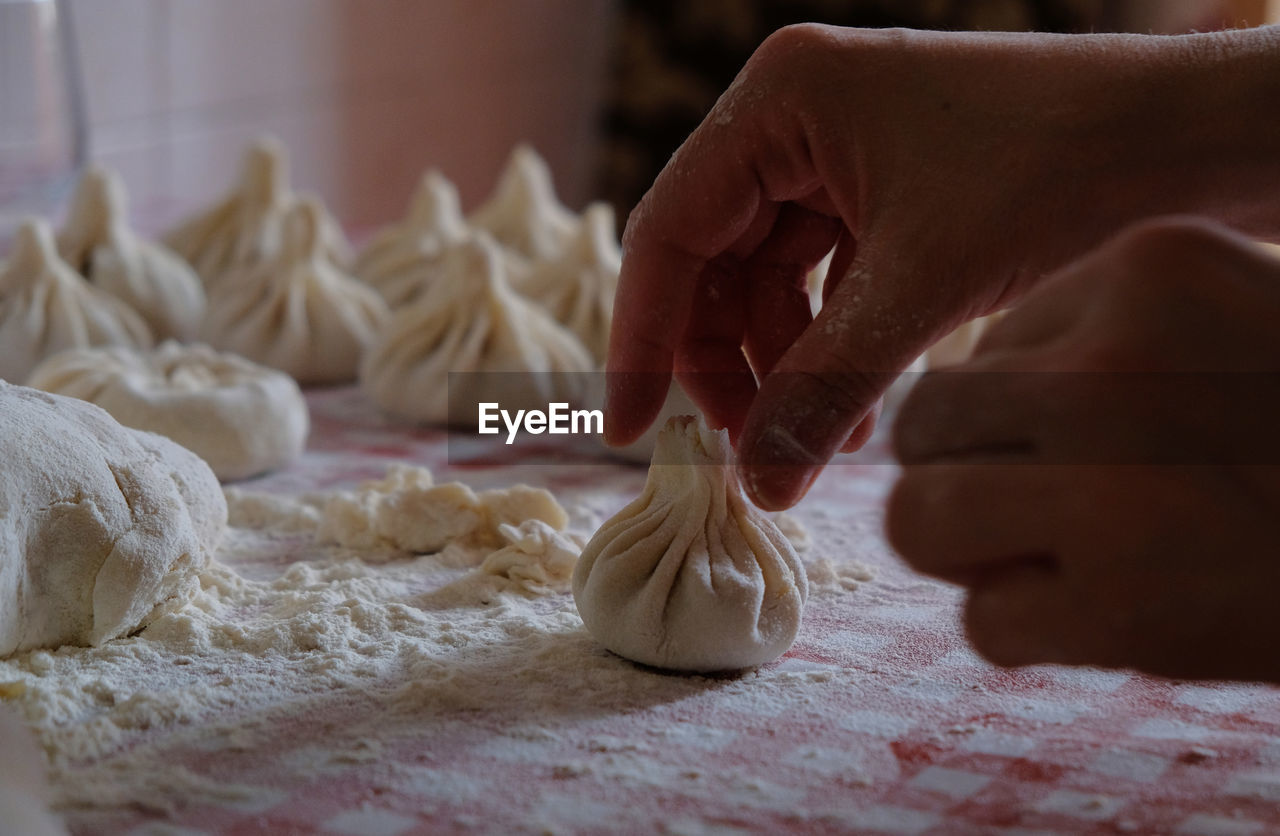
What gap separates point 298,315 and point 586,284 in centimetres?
52

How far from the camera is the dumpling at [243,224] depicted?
2.56m

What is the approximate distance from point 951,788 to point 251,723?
524mm

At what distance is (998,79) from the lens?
1111 mm

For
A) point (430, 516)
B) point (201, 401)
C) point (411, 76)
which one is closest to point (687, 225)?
point (430, 516)

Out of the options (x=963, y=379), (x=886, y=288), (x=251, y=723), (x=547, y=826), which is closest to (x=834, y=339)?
(x=886, y=288)

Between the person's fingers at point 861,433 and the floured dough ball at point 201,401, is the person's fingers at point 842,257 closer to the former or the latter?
the person's fingers at point 861,433

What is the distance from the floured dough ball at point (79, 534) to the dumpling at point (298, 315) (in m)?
1.05

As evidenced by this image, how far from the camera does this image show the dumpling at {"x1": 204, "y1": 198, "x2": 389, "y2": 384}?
7.41 feet

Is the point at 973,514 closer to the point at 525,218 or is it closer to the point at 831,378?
the point at 831,378

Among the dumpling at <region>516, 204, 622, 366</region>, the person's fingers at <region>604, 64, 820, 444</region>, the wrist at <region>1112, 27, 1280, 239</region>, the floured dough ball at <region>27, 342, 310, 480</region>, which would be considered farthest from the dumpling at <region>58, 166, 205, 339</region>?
the wrist at <region>1112, 27, 1280, 239</region>

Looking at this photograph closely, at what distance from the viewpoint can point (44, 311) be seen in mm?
2025

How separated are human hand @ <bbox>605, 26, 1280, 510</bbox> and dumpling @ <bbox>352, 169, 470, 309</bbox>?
1.47m

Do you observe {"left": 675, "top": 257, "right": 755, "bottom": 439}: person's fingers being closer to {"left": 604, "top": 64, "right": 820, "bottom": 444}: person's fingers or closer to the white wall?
{"left": 604, "top": 64, "right": 820, "bottom": 444}: person's fingers

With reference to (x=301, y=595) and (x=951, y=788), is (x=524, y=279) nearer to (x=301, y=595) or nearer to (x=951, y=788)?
(x=301, y=595)
